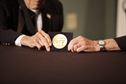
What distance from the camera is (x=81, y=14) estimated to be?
2656mm

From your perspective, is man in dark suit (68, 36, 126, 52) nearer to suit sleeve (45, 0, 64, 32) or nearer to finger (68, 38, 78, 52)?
finger (68, 38, 78, 52)

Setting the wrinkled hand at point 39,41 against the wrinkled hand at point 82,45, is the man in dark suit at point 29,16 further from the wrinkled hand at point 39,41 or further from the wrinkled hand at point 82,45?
the wrinkled hand at point 82,45

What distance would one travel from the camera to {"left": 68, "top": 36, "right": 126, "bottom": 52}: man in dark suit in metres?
1.01

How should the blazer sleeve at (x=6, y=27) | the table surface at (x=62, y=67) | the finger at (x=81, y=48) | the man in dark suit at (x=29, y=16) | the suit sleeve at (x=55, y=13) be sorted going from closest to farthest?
1. the table surface at (x=62, y=67)
2. the finger at (x=81, y=48)
3. the blazer sleeve at (x=6, y=27)
4. the man in dark suit at (x=29, y=16)
5. the suit sleeve at (x=55, y=13)

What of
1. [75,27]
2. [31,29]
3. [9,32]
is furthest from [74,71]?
[75,27]

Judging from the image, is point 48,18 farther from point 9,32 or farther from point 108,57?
point 108,57

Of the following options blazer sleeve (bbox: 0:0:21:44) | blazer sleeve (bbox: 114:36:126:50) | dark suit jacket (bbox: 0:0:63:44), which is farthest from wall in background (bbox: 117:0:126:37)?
blazer sleeve (bbox: 114:36:126:50)

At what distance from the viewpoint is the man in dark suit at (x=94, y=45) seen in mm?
1007

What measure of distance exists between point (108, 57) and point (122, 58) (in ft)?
0.16

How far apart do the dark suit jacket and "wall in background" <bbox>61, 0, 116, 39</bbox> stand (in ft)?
2.46

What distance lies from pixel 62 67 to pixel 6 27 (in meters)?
0.69

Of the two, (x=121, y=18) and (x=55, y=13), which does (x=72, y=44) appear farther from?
(x=121, y=18)

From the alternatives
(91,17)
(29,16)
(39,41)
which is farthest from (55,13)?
(91,17)

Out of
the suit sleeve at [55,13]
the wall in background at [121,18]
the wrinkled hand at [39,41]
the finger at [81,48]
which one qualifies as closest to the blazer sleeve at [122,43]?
the finger at [81,48]
